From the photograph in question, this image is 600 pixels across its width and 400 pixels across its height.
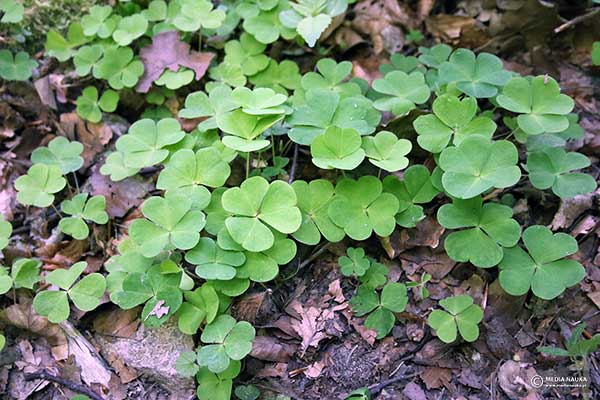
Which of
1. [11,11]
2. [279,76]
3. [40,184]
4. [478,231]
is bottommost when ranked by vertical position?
[478,231]

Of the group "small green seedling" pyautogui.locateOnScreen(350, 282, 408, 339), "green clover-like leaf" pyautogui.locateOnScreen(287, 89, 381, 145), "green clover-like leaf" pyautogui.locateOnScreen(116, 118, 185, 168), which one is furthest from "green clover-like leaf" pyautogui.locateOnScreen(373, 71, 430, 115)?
"green clover-like leaf" pyautogui.locateOnScreen(116, 118, 185, 168)

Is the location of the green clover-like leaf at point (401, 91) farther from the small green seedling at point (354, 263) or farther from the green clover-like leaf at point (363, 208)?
the small green seedling at point (354, 263)

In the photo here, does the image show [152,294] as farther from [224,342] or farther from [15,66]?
[15,66]

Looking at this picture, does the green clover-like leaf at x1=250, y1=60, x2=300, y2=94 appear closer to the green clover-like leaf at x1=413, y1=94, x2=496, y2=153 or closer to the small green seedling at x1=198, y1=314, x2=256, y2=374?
the green clover-like leaf at x1=413, y1=94, x2=496, y2=153

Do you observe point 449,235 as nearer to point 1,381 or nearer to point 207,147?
point 207,147

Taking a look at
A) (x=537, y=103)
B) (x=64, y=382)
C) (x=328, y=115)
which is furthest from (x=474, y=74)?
(x=64, y=382)

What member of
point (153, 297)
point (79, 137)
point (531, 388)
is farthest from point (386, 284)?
point (79, 137)

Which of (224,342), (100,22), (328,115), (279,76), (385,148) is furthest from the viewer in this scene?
(100,22)
